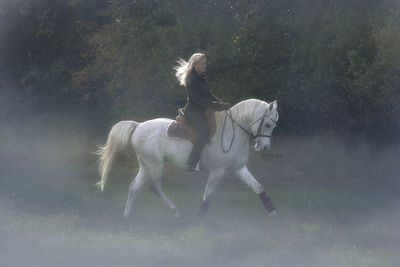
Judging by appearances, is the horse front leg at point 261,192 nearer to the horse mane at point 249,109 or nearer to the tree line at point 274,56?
the horse mane at point 249,109

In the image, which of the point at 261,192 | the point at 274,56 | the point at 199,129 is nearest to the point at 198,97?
the point at 199,129

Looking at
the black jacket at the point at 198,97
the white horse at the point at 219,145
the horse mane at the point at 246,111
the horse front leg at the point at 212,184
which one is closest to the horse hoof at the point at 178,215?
the white horse at the point at 219,145

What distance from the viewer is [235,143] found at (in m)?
9.19

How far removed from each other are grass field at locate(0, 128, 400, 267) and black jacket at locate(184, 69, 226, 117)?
183cm

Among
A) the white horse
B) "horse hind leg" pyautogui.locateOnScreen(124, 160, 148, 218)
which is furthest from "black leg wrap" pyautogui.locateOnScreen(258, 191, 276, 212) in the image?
"horse hind leg" pyautogui.locateOnScreen(124, 160, 148, 218)

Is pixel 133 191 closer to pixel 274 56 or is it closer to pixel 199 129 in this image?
pixel 199 129

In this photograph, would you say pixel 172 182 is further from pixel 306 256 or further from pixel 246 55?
pixel 306 256

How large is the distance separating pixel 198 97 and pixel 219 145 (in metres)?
0.87

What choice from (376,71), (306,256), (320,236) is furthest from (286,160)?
(306,256)

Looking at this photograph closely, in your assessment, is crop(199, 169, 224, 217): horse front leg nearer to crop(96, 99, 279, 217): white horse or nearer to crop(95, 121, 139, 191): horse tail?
crop(96, 99, 279, 217): white horse

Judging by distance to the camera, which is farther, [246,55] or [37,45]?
[37,45]

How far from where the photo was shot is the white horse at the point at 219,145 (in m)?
9.03

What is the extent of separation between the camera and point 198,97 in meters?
8.88

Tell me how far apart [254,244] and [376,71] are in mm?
6351
